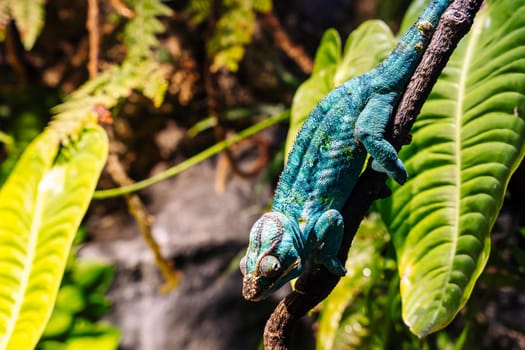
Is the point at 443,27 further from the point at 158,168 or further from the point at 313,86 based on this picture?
the point at 158,168

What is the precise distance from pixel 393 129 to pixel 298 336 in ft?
7.60

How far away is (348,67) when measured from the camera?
1.66 metres

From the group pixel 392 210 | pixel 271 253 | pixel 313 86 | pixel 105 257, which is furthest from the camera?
pixel 105 257

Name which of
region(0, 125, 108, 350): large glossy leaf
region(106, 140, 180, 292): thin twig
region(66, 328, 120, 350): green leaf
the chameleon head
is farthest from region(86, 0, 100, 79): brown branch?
the chameleon head

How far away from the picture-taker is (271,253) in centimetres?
118

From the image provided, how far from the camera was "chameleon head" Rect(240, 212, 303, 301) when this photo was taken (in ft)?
3.86

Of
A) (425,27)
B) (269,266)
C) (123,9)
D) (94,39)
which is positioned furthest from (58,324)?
(425,27)

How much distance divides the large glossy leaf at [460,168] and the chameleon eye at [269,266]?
0.31m

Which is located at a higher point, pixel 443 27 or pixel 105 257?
pixel 443 27

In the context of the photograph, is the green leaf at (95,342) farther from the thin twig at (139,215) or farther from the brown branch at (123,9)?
the brown branch at (123,9)

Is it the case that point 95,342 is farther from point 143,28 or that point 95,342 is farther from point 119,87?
point 143,28

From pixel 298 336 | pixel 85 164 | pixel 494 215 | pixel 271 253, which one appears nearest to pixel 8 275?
pixel 85 164

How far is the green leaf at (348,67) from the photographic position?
5.26 ft

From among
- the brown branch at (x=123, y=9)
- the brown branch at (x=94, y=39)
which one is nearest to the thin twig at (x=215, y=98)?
the brown branch at (x=123, y=9)
